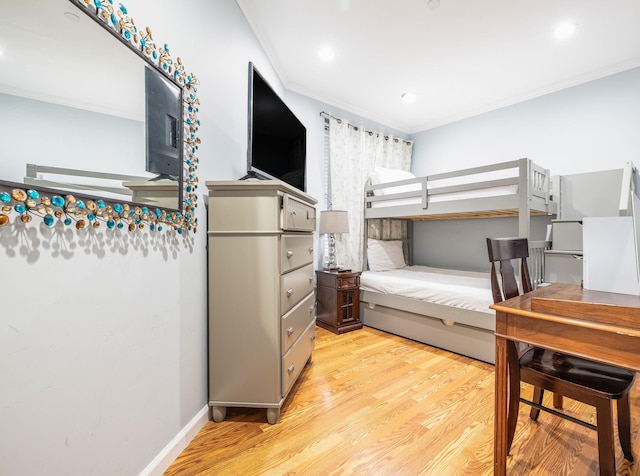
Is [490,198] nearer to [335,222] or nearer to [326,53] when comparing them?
[335,222]

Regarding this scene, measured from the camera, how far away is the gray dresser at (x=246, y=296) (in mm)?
1405

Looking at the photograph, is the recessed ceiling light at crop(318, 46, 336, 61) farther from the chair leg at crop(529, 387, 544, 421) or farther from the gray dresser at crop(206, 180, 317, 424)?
the chair leg at crop(529, 387, 544, 421)

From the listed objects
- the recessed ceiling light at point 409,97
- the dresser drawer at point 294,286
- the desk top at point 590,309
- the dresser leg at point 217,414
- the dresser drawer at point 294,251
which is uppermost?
the recessed ceiling light at point 409,97

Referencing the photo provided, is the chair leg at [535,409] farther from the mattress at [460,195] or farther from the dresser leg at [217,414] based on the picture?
the dresser leg at [217,414]

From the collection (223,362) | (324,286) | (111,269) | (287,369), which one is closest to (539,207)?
(324,286)

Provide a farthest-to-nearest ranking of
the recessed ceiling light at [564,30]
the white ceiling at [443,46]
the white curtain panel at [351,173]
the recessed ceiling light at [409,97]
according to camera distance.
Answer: the white curtain panel at [351,173] → the recessed ceiling light at [409,97] → the recessed ceiling light at [564,30] → the white ceiling at [443,46]

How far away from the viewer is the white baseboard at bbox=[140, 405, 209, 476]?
1077 millimetres

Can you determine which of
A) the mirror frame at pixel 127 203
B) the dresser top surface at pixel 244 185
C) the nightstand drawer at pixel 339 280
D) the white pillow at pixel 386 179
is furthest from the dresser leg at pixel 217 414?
the white pillow at pixel 386 179

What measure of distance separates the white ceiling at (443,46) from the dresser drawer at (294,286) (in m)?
1.82

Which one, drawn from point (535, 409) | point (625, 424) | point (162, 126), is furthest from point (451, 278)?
point (162, 126)

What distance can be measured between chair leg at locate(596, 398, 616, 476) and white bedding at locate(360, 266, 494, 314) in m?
1.15

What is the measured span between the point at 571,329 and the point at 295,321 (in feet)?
4.06

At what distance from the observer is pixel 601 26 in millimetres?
2049

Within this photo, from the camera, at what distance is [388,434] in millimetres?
1367
